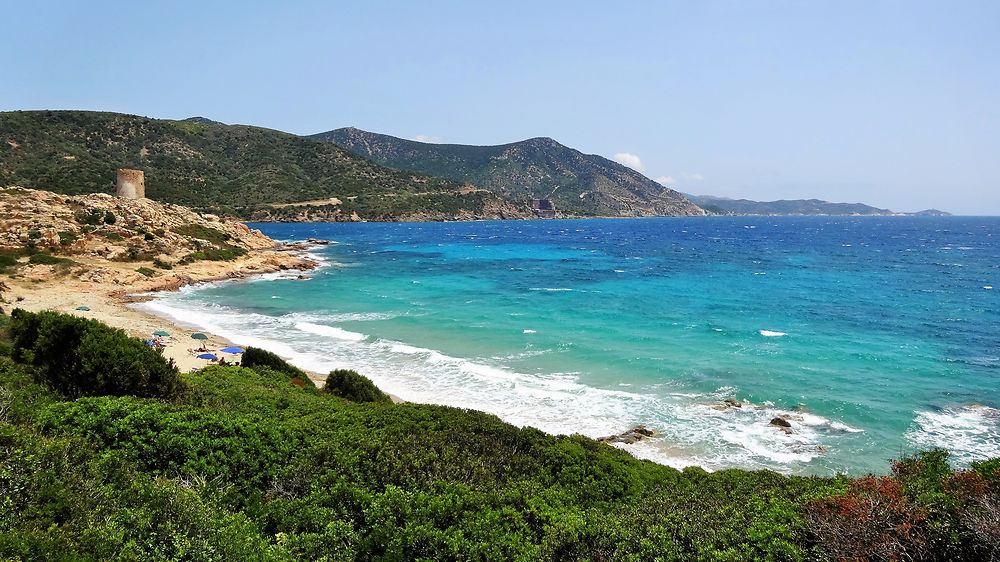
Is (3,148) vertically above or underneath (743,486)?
above

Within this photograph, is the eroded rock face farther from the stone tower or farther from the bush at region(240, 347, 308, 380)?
the bush at region(240, 347, 308, 380)

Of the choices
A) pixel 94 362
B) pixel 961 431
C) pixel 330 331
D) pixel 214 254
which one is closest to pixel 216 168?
pixel 214 254

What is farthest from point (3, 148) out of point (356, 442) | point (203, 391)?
point (356, 442)

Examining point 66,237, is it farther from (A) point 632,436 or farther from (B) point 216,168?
(B) point 216,168

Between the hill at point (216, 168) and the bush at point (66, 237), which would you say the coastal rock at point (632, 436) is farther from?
the hill at point (216, 168)

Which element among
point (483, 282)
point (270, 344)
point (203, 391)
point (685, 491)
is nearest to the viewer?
point (685, 491)

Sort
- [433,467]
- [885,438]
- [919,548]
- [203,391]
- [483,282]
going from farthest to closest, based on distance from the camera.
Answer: [483,282], [885,438], [203,391], [433,467], [919,548]

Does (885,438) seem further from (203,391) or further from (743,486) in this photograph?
(203,391)
